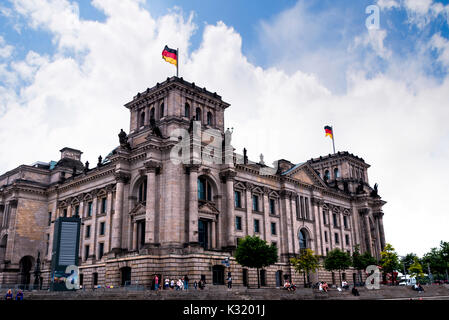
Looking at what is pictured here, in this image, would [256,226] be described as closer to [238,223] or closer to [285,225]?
[238,223]

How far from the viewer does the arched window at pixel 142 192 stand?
51469 millimetres

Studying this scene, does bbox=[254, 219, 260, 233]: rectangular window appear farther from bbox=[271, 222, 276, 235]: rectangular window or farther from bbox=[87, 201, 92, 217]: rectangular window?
bbox=[87, 201, 92, 217]: rectangular window

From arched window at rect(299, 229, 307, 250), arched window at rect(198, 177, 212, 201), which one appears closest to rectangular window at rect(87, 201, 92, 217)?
arched window at rect(198, 177, 212, 201)

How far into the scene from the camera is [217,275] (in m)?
48.4

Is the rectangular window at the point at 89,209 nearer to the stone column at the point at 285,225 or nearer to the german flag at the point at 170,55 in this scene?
the german flag at the point at 170,55

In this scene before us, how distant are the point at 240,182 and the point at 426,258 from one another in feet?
232

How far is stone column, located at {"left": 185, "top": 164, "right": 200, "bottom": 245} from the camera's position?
1826 inches

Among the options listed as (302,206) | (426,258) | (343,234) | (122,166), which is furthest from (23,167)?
(426,258)

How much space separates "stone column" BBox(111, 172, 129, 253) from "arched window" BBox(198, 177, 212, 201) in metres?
9.28

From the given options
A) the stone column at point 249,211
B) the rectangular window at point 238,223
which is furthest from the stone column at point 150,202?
the stone column at point 249,211

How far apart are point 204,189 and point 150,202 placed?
7666 millimetres

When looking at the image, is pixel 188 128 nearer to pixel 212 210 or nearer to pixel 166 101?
pixel 166 101
